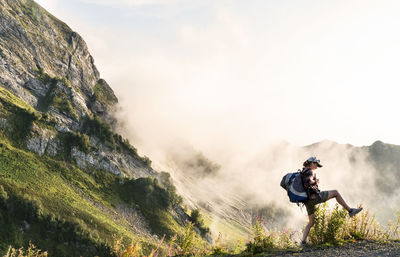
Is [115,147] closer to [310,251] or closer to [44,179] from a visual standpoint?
[44,179]

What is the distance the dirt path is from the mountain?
4382 cm

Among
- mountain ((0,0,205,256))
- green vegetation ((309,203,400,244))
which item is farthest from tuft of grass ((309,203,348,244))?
mountain ((0,0,205,256))

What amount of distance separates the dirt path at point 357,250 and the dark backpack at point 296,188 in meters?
1.52

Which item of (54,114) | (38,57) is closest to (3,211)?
(54,114)

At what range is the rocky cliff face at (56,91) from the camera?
121 m

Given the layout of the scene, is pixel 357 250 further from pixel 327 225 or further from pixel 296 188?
pixel 296 188

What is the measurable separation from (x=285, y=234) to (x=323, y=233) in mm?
1499

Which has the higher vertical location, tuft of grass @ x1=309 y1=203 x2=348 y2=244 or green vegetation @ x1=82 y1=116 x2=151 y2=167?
green vegetation @ x1=82 y1=116 x2=151 y2=167

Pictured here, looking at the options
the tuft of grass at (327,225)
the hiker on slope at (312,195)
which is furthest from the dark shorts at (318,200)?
the tuft of grass at (327,225)

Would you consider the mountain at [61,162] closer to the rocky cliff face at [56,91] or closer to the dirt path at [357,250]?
the rocky cliff face at [56,91]

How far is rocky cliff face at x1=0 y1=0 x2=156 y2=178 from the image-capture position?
121 m

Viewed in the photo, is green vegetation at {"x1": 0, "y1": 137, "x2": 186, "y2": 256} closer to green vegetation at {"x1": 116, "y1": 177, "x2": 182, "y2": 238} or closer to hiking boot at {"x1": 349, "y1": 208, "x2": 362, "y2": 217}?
green vegetation at {"x1": 116, "y1": 177, "x2": 182, "y2": 238}

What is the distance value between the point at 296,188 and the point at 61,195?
96.9 metres

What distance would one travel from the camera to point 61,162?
363ft
